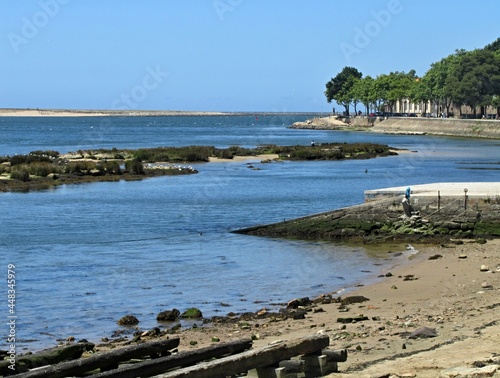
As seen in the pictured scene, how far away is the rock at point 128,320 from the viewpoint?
61.1 feet

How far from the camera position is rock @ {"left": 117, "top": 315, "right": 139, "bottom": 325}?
18609 millimetres

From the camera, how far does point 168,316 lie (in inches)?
747

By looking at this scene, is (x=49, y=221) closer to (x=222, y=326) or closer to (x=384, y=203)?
(x=384, y=203)

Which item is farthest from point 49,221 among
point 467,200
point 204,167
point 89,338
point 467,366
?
point 204,167

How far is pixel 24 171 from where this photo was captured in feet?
188

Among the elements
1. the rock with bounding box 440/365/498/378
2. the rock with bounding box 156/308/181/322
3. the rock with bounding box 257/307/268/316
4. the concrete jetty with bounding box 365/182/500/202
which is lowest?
the rock with bounding box 257/307/268/316

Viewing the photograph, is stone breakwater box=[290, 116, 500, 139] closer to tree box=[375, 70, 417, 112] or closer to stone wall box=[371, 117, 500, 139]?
stone wall box=[371, 117, 500, 139]

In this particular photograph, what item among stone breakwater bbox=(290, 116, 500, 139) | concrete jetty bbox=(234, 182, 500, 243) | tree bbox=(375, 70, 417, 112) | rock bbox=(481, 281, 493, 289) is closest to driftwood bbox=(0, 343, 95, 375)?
rock bbox=(481, 281, 493, 289)

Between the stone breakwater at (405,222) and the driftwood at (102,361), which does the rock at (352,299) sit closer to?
the driftwood at (102,361)

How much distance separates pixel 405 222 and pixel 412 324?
13786 millimetres

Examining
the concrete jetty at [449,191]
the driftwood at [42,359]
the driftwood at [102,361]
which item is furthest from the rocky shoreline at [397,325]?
the concrete jetty at [449,191]

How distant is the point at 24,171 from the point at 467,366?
48.0 m

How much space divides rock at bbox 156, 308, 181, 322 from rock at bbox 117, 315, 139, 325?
499 mm

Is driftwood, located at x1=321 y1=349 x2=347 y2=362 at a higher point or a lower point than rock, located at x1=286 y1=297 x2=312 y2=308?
higher
